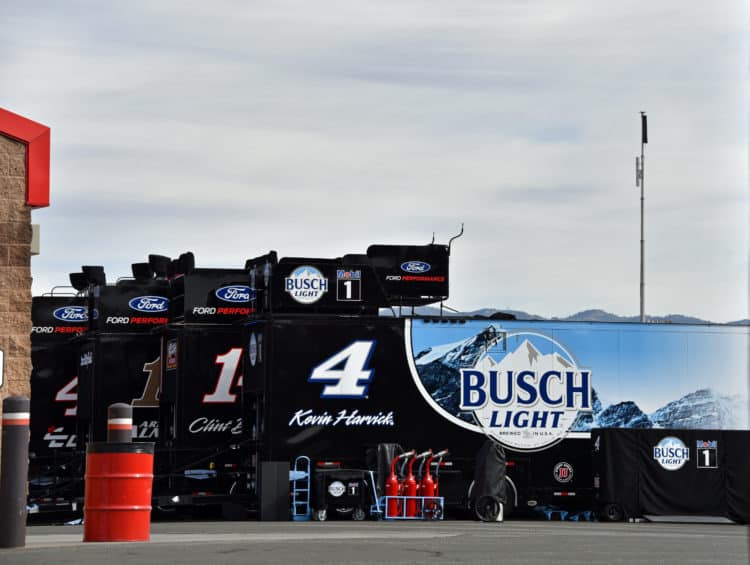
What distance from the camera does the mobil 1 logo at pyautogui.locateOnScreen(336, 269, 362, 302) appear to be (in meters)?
32.3

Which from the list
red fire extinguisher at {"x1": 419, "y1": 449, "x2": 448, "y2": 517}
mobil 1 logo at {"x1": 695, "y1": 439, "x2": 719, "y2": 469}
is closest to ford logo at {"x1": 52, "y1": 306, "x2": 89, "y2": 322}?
red fire extinguisher at {"x1": 419, "y1": 449, "x2": 448, "y2": 517}

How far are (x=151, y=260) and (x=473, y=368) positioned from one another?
8.30 metres

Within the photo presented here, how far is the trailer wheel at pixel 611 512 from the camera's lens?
106ft

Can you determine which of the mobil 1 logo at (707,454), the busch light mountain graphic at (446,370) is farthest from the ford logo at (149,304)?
the mobil 1 logo at (707,454)

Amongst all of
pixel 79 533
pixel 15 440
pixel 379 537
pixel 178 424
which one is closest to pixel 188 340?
pixel 178 424

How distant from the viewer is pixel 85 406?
34.2 m

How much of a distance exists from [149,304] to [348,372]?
5.13 m

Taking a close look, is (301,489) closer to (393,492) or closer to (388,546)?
(393,492)

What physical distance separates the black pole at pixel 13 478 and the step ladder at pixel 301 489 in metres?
12.8

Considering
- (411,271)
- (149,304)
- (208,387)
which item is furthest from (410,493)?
(149,304)

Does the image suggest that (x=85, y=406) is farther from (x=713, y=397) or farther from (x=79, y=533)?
(x=713, y=397)

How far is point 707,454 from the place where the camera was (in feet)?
107

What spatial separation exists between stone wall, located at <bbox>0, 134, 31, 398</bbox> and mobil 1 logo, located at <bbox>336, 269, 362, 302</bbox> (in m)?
12.2

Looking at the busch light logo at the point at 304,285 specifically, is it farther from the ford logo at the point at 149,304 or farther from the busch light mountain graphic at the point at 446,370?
the ford logo at the point at 149,304
